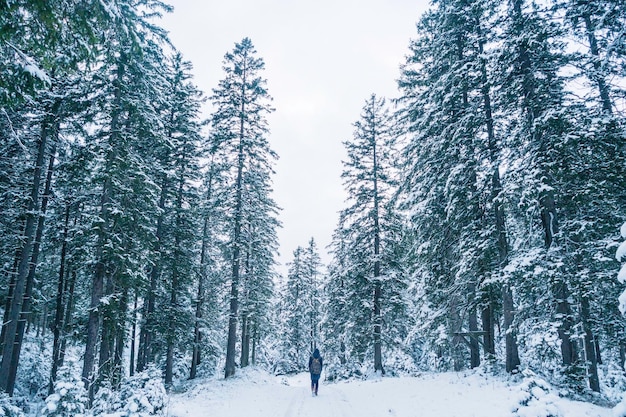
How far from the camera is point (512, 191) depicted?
10742mm

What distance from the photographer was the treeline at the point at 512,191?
31.4ft

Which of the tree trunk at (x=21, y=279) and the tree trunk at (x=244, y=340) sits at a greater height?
the tree trunk at (x=21, y=279)

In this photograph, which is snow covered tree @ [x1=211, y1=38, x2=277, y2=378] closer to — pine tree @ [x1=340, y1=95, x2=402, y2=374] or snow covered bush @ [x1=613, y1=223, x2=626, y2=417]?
pine tree @ [x1=340, y1=95, x2=402, y2=374]

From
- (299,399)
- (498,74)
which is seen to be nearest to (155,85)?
(498,74)

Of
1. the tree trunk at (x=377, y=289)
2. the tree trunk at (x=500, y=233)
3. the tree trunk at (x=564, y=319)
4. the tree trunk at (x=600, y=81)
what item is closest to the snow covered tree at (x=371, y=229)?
the tree trunk at (x=377, y=289)

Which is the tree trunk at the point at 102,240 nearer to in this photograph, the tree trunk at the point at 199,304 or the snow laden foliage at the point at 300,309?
the tree trunk at the point at 199,304

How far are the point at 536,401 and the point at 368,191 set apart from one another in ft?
57.8

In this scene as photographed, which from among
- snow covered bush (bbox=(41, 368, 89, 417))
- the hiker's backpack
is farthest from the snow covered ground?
snow covered bush (bbox=(41, 368, 89, 417))

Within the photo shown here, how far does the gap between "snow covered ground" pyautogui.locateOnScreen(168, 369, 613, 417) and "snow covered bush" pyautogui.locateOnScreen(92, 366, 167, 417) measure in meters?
0.62

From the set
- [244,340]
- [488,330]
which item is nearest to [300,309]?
[244,340]

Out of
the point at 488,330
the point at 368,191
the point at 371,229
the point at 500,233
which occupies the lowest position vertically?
the point at 488,330

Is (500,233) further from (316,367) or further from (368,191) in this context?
(368,191)

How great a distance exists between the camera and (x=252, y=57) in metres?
24.2

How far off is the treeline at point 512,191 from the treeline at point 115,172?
33.4 feet
